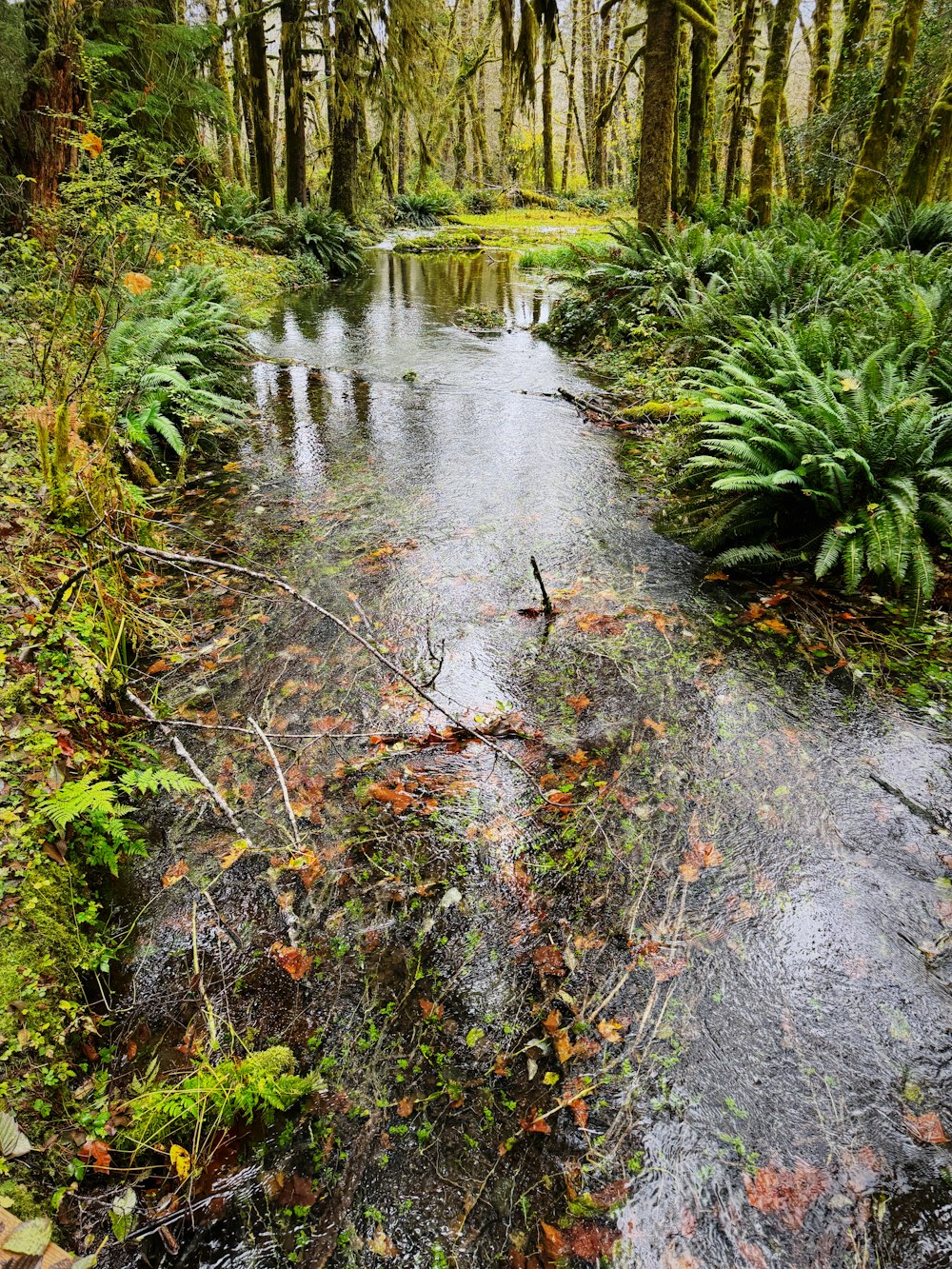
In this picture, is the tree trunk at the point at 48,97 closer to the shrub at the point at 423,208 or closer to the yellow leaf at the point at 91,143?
the yellow leaf at the point at 91,143

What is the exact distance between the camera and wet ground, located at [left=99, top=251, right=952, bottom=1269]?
163 centimetres

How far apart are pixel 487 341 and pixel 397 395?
122 inches

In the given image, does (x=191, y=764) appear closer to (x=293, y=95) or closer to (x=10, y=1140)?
(x=10, y=1140)

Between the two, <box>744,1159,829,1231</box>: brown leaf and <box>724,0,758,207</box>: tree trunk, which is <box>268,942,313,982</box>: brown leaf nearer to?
<box>744,1159,829,1231</box>: brown leaf

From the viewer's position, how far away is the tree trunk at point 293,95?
13562 millimetres

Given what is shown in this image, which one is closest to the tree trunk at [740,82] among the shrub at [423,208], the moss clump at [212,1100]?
the shrub at [423,208]

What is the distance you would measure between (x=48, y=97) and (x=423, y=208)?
24251mm

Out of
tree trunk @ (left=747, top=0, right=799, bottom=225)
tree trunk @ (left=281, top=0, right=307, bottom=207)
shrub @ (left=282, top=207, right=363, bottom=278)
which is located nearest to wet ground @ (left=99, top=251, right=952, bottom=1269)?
tree trunk @ (left=747, top=0, right=799, bottom=225)

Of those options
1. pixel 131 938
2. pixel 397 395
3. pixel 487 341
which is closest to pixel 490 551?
pixel 131 938

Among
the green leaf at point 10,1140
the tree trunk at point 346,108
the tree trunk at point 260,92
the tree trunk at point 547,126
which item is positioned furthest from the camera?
the tree trunk at point 547,126

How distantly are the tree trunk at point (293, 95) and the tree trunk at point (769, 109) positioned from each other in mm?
9168

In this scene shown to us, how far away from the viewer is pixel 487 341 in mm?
10195

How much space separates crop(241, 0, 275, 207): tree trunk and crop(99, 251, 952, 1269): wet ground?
15409 millimetres

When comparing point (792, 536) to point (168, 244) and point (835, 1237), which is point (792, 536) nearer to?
point (835, 1237)
